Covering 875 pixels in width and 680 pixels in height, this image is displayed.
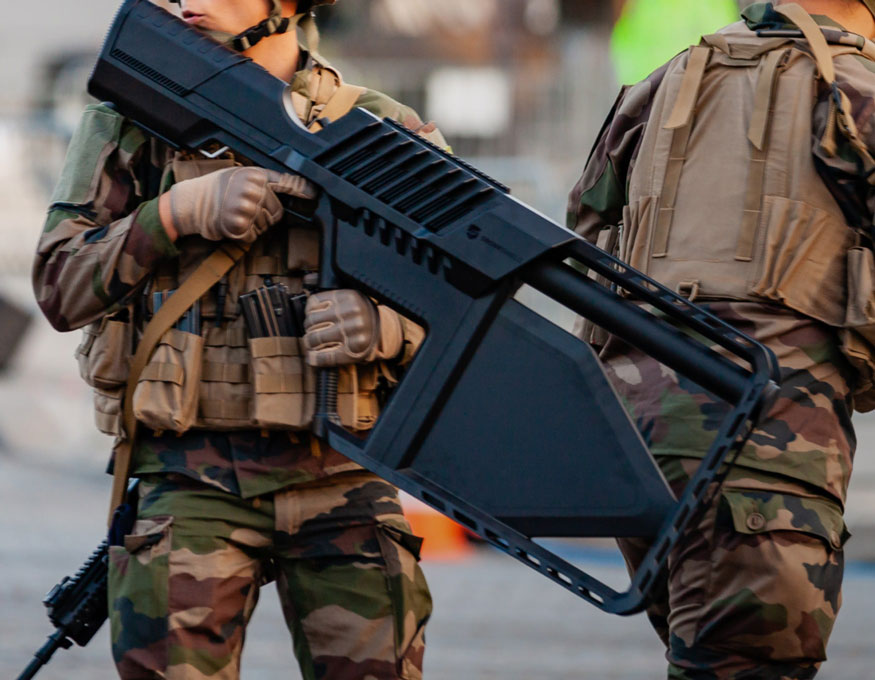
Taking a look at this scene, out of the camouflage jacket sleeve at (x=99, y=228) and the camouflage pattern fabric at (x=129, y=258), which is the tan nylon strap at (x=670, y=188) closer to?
the camouflage pattern fabric at (x=129, y=258)

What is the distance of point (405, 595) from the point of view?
3357 millimetres

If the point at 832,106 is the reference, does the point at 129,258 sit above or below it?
below

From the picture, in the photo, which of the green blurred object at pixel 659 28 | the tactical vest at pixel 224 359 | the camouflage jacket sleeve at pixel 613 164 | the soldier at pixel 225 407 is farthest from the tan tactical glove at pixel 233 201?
the green blurred object at pixel 659 28

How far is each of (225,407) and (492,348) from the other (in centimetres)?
60

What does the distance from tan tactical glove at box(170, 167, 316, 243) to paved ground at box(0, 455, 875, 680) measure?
3.37m

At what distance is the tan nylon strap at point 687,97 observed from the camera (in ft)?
11.8

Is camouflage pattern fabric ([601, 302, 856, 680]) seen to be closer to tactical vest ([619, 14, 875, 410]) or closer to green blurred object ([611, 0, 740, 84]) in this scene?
tactical vest ([619, 14, 875, 410])

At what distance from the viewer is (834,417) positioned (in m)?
3.51

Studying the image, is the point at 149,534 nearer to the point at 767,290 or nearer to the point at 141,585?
the point at 141,585

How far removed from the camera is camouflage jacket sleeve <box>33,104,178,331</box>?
3.26 metres

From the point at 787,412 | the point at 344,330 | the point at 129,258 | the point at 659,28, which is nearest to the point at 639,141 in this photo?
the point at 787,412

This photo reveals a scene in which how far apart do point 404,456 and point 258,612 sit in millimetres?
5060

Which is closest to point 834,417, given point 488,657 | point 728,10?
point 488,657

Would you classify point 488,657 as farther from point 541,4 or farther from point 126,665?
point 541,4
